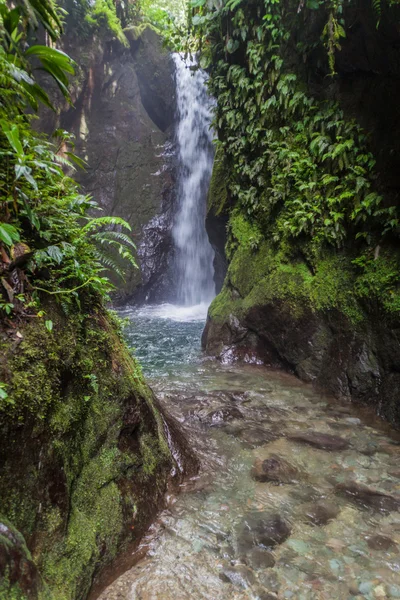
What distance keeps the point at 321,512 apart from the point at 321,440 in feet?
4.20

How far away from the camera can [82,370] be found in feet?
7.95

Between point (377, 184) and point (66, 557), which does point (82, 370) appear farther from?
point (377, 184)

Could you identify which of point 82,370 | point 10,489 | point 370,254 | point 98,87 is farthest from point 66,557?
point 98,87

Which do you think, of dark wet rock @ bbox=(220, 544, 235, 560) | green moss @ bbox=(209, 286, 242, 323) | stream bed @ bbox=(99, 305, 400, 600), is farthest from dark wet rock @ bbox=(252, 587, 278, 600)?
green moss @ bbox=(209, 286, 242, 323)

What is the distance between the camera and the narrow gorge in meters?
2.09

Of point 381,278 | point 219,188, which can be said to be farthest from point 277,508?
Result: point 219,188

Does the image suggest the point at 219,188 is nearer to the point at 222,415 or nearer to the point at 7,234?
the point at 222,415

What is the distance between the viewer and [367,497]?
3141 mm

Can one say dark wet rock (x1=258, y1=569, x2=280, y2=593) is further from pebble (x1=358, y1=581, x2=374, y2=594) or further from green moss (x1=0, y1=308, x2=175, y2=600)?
green moss (x1=0, y1=308, x2=175, y2=600)

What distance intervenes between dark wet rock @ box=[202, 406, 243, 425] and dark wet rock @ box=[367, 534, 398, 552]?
2180mm

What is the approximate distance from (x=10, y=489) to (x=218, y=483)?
2.04 meters

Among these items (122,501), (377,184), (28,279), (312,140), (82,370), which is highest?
(312,140)

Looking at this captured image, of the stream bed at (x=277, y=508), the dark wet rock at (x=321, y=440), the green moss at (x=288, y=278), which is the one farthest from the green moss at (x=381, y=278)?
the dark wet rock at (x=321, y=440)

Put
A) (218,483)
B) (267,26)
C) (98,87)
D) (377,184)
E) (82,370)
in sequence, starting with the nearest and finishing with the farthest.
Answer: (82,370)
(218,483)
(377,184)
(267,26)
(98,87)
